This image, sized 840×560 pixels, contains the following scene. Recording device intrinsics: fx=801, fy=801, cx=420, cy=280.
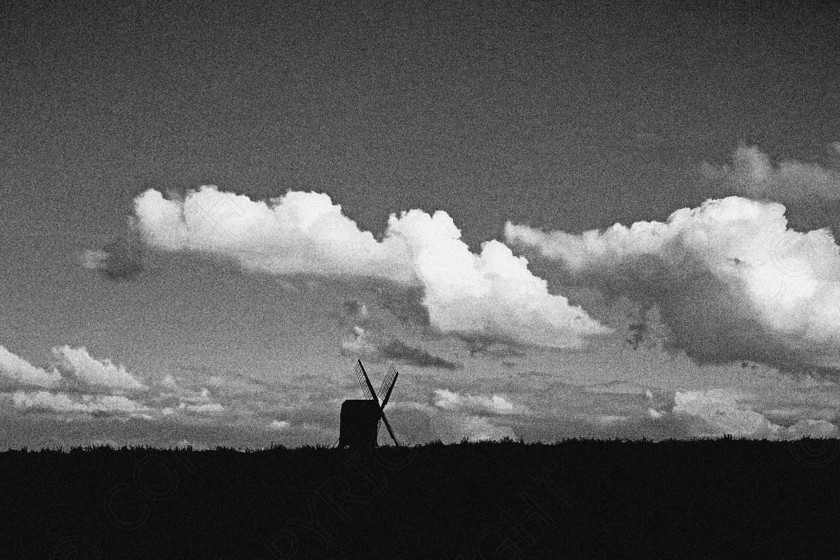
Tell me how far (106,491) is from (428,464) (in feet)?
24.8

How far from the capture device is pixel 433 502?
17.6m

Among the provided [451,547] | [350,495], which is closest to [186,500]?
[350,495]

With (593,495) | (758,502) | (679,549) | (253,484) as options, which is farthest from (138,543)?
(758,502)

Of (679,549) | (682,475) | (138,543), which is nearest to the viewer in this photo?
(679,549)

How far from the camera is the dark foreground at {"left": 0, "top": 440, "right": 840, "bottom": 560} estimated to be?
16672 millimetres

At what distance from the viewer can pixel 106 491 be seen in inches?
737

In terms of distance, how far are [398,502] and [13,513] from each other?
8.92 meters

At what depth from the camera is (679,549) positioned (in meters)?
16.3

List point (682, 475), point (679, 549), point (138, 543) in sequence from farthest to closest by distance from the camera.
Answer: point (682, 475)
point (138, 543)
point (679, 549)

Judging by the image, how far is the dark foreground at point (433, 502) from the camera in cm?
1667

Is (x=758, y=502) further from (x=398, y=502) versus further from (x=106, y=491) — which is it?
(x=106, y=491)

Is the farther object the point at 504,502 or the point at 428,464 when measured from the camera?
the point at 428,464

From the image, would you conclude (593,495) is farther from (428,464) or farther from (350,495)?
(350,495)

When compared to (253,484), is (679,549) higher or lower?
lower
